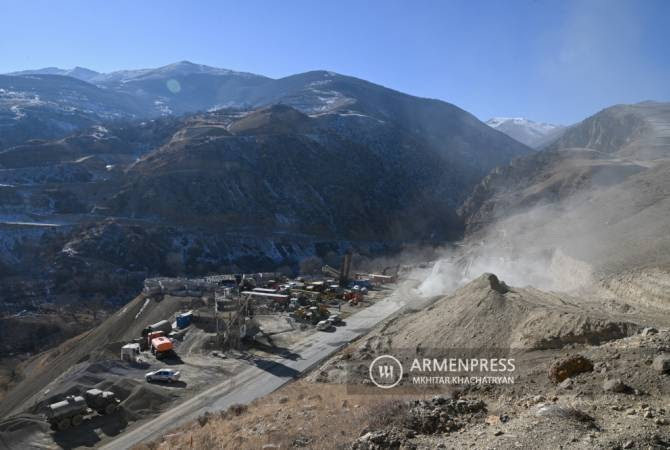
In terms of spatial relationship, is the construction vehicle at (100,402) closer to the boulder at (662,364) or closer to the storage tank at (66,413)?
the storage tank at (66,413)

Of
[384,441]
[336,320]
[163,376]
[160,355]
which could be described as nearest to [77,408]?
[163,376]

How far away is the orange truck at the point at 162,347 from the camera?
26.7 m

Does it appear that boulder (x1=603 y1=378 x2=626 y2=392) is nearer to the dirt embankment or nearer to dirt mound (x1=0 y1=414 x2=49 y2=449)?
the dirt embankment

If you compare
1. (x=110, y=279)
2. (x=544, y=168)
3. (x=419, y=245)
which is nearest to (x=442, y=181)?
(x=544, y=168)

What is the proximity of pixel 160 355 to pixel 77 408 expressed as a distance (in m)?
8.01

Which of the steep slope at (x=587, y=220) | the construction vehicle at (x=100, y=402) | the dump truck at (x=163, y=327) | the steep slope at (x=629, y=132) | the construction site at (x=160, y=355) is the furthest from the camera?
the steep slope at (x=629, y=132)

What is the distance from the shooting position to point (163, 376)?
2277 centimetres

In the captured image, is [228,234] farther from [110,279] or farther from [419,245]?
[419,245]

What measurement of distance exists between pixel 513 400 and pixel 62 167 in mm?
100295

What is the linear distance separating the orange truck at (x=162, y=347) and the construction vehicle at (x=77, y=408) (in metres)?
6.56

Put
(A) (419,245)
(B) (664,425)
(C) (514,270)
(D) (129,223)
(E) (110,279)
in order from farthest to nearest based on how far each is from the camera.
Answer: (A) (419,245)
(D) (129,223)
(E) (110,279)
(C) (514,270)
(B) (664,425)

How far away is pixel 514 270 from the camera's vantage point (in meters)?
38.9

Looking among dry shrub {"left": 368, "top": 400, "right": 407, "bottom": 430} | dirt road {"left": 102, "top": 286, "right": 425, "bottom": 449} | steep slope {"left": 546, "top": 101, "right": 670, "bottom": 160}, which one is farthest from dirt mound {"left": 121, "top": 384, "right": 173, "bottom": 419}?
steep slope {"left": 546, "top": 101, "right": 670, "bottom": 160}

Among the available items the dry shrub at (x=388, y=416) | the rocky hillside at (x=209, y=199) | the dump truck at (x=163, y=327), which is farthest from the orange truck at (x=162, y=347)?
the rocky hillside at (x=209, y=199)
